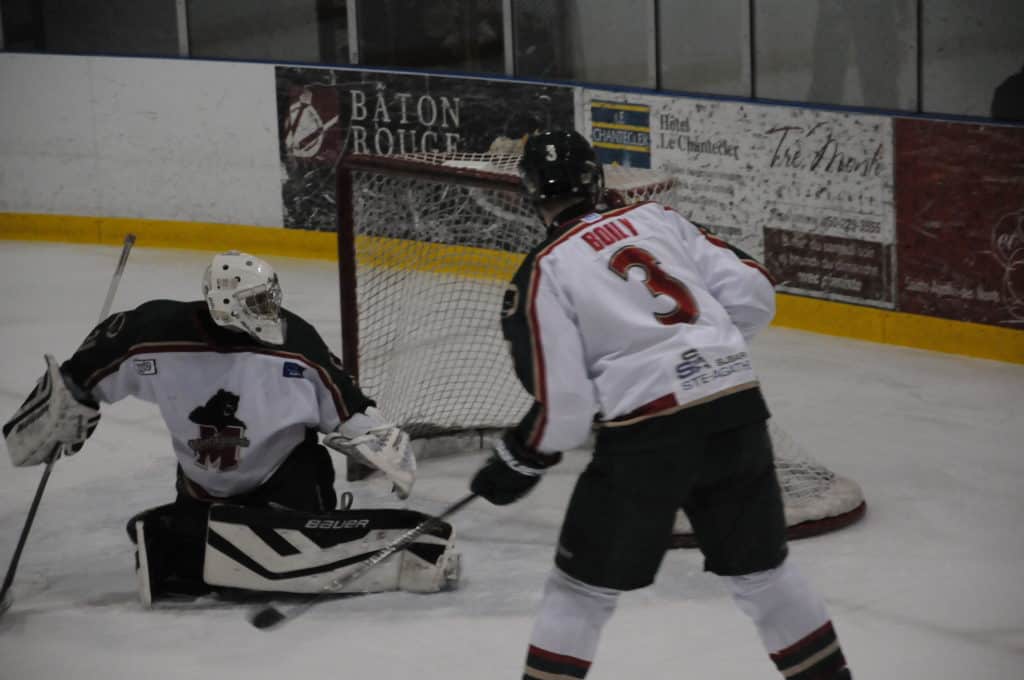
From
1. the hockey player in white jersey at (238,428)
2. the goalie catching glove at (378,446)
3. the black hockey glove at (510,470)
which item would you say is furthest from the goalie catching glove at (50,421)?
the black hockey glove at (510,470)

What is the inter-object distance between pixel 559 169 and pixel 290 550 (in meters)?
1.30

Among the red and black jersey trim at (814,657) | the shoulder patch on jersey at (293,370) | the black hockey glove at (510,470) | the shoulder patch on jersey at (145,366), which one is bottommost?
the red and black jersey trim at (814,657)

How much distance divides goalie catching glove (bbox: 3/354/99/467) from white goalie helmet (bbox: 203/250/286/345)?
13.6 inches

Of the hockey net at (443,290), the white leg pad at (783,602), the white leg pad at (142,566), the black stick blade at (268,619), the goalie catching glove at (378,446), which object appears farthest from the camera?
the hockey net at (443,290)

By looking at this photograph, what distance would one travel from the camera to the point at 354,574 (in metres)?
3.49

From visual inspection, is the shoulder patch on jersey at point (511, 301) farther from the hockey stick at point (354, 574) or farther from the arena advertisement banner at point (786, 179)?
the arena advertisement banner at point (786, 179)

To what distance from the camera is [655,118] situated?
681 cm

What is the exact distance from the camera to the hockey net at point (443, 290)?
4824mm

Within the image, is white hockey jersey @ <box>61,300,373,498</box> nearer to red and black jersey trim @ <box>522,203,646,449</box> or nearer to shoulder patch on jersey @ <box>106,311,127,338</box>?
shoulder patch on jersey @ <box>106,311,127,338</box>

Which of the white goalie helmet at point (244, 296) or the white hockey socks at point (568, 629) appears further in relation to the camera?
the white goalie helmet at point (244, 296)

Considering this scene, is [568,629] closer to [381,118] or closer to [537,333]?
[537,333]

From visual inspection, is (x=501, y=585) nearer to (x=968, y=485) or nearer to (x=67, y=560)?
(x=67, y=560)

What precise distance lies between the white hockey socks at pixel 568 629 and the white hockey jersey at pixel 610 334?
23 cm

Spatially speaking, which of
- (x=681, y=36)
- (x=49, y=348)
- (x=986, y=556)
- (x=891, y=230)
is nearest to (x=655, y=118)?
(x=681, y=36)
